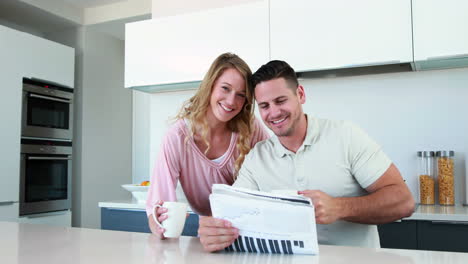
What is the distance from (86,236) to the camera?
128cm

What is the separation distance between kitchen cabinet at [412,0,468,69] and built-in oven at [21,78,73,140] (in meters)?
3.07

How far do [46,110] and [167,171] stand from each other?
8.91 ft

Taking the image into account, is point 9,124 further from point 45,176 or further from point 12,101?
point 45,176

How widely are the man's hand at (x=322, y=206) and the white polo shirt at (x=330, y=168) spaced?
28cm

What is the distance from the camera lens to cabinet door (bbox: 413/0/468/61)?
2.26 metres

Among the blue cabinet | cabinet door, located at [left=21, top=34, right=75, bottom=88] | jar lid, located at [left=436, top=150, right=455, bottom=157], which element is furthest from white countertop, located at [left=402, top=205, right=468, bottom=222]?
cabinet door, located at [left=21, top=34, right=75, bottom=88]

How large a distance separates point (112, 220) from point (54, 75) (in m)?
1.77

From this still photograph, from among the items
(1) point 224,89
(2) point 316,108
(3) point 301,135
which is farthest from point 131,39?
(3) point 301,135

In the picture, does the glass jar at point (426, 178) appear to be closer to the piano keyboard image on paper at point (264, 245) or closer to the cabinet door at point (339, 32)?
the cabinet door at point (339, 32)

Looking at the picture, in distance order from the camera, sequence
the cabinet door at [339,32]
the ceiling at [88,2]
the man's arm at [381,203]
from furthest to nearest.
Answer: the ceiling at [88,2] → the cabinet door at [339,32] → the man's arm at [381,203]

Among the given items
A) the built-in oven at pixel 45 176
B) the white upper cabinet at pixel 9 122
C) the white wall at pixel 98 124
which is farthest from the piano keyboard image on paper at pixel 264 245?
the white wall at pixel 98 124

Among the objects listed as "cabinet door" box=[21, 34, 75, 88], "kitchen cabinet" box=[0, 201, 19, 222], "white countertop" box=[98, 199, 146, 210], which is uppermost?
"cabinet door" box=[21, 34, 75, 88]

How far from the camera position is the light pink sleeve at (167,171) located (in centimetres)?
162

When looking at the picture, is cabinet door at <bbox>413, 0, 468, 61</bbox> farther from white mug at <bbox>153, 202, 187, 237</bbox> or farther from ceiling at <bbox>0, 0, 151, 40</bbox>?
ceiling at <bbox>0, 0, 151, 40</bbox>
